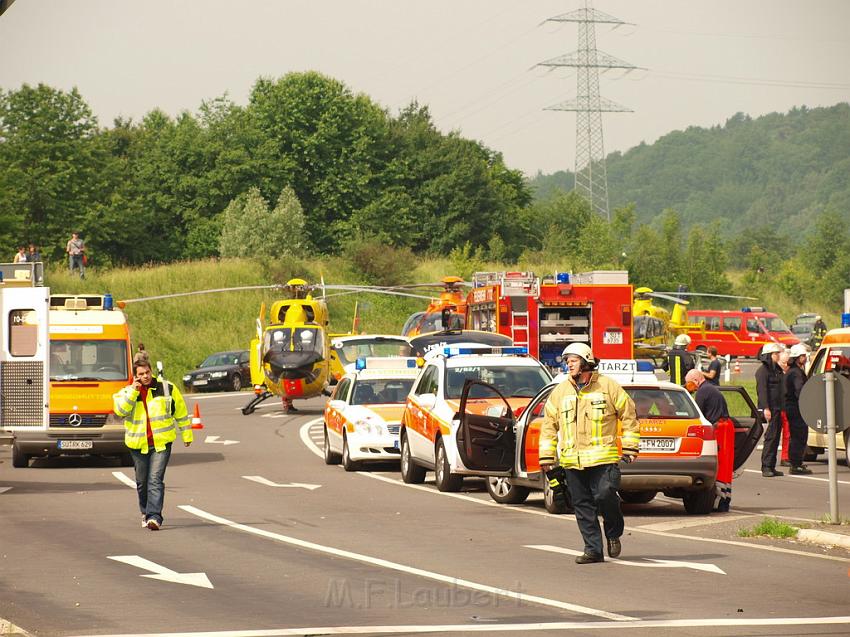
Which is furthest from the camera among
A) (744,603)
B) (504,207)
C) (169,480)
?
(504,207)

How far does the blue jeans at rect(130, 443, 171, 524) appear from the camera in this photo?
16141 mm

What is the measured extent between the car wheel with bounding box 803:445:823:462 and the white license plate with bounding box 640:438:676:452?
9.34m

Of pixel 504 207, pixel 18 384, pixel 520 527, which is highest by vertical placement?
pixel 504 207

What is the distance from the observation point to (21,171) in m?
84.6

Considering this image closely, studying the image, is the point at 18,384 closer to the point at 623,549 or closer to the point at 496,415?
the point at 496,415

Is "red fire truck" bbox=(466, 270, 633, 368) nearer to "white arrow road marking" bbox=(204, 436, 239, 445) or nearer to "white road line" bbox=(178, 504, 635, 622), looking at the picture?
"white arrow road marking" bbox=(204, 436, 239, 445)

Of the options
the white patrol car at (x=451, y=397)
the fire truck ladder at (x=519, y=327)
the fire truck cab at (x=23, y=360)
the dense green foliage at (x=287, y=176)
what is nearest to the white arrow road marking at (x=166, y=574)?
the white patrol car at (x=451, y=397)

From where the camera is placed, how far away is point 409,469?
21797 mm

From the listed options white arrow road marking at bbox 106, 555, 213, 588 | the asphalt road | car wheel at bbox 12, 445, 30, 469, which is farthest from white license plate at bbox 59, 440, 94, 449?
white arrow road marking at bbox 106, 555, 213, 588

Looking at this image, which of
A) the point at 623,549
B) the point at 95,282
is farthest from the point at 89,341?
the point at 95,282

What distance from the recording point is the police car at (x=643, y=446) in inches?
668

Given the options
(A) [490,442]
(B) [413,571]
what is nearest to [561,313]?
(A) [490,442]

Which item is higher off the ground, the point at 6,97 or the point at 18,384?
the point at 6,97

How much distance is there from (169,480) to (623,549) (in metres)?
10.1
